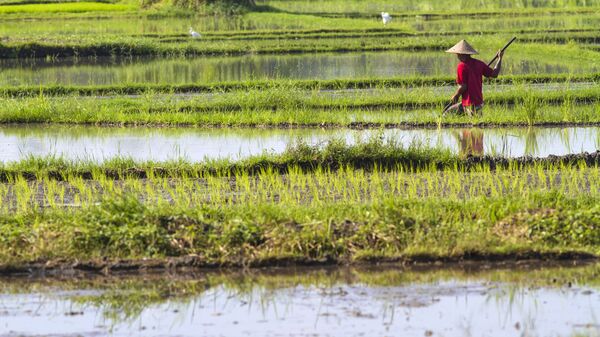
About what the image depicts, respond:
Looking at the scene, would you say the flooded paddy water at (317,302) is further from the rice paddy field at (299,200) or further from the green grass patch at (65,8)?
the green grass patch at (65,8)

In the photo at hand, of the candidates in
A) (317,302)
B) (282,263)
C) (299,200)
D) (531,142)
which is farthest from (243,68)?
(317,302)

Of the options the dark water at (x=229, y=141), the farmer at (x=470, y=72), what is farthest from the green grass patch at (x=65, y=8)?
the farmer at (x=470, y=72)

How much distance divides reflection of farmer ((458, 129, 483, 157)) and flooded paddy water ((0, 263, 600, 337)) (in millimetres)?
3255

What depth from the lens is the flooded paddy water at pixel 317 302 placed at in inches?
182

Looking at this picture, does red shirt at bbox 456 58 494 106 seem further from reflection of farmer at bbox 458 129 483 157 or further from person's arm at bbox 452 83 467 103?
reflection of farmer at bbox 458 129 483 157

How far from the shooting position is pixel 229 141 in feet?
33.0

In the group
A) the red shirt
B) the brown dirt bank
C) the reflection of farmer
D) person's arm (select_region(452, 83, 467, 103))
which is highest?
the red shirt

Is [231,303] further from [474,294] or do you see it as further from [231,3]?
[231,3]

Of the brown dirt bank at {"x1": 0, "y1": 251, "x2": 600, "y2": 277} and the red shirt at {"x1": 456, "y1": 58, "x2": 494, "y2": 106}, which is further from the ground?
the red shirt at {"x1": 456, "y1": 58, "x2": 494, "y2": 106}

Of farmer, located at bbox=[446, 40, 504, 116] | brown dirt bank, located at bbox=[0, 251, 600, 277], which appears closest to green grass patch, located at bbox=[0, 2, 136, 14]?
farmer, located at bbox=[446, 40, 504, 116]

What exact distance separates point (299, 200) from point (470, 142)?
3.02 metres

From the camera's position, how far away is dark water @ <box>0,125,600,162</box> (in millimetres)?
9188

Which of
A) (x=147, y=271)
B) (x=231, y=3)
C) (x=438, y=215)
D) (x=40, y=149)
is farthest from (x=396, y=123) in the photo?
(x=231, y=3)

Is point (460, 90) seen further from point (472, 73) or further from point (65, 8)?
point (65, 8)
